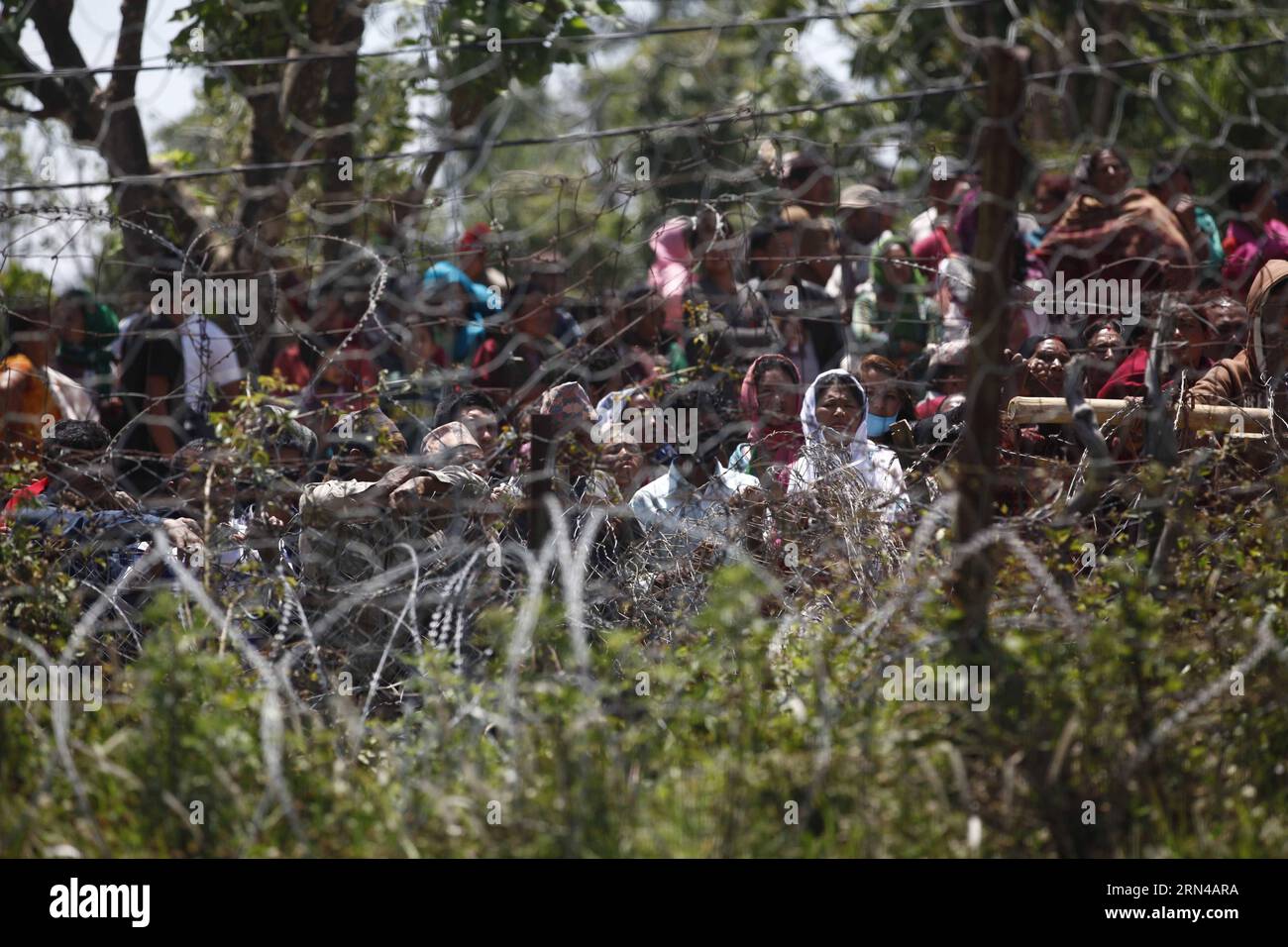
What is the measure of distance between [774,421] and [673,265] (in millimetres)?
1142

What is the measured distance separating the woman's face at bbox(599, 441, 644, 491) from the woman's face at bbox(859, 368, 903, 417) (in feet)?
2.30

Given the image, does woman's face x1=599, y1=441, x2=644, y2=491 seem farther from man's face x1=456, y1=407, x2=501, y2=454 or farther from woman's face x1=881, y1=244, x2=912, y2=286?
woman's face x1=881, y1=244, x2=912, y2=286

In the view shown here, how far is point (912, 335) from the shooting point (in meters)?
4.85

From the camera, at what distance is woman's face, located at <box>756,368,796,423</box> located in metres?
3.99

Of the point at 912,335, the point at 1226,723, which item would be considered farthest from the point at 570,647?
the point at 912,335

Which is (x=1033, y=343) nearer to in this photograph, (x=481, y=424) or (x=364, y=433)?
(x=481, y=424)

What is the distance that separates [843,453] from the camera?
3.55 metres

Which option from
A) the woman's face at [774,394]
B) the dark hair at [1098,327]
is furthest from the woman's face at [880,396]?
the dark hair at [1098,327]

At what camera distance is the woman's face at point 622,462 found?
3.78 metres

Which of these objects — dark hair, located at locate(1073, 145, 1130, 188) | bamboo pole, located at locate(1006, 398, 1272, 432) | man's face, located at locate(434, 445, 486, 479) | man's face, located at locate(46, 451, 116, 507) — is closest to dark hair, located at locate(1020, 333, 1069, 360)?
bamboo pole, located at locate(1006, 398, 1272, 432)

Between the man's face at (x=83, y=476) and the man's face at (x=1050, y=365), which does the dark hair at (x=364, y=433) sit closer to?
the man's face at (x=83, y=476)
